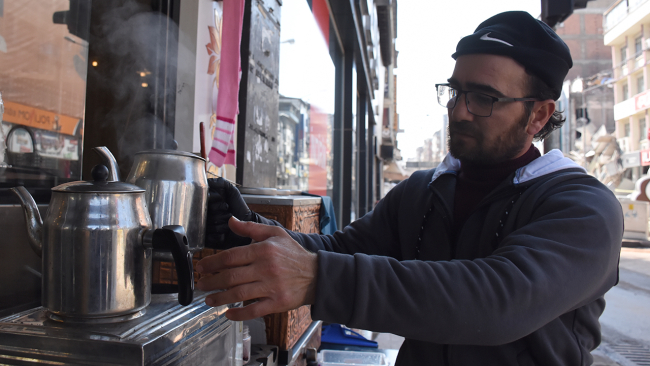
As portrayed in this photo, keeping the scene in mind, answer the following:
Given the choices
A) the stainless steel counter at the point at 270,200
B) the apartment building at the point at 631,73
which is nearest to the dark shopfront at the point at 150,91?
the stainless steel counter at the point at 270,200

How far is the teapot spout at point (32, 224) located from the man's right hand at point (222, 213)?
1.73 feet

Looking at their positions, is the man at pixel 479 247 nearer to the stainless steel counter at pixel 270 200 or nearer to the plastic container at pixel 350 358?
the stainless steel counter at pixel 270 200

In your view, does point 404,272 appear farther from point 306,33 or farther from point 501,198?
point 306,33

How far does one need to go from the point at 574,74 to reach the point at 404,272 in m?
58.2

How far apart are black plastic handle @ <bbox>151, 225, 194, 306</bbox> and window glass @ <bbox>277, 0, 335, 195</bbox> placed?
3.27 m

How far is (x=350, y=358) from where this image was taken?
118 inches

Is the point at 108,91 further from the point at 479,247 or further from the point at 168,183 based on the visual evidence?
the point at 479,247

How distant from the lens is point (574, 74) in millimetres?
49031

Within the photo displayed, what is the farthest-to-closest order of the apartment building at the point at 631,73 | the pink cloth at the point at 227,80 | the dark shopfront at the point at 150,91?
the apartment building at the point at 631,73 < the pink cloth at the point at 227,80 < the dark shopfront at the point at 150,91

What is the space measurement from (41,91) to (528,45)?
6.19ft

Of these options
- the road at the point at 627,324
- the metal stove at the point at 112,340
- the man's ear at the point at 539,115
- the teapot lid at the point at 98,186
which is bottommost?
the road at the point at 627,324

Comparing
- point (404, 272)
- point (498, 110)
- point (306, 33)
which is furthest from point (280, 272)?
point (306, 33)

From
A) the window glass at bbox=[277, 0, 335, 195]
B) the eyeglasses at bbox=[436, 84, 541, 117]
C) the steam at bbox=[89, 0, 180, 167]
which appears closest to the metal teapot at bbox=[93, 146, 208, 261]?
the steam at bbox=[89, 0, 180, 167]

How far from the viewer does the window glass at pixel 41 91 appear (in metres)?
1.47
